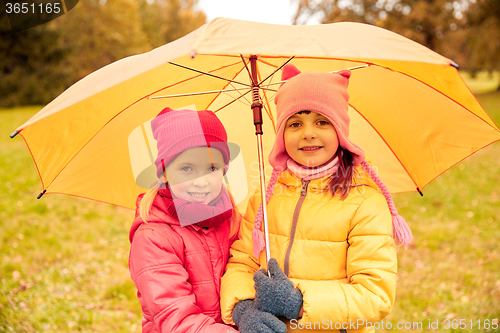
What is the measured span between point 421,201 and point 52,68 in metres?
20.6

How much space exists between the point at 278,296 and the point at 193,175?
2.23ft

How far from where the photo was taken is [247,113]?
2.58 meters

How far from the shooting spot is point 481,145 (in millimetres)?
2127

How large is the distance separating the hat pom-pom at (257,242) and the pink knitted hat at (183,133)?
431 millimetres

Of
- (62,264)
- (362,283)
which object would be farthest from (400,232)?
(62,264)

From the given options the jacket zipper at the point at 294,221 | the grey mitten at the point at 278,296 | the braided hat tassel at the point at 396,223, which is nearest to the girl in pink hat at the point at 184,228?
the grey mitten at the point at 278,296

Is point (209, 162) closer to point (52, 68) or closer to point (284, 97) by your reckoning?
point (284, 97)

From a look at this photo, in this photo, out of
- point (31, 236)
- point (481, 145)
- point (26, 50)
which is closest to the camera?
point (481, 145)

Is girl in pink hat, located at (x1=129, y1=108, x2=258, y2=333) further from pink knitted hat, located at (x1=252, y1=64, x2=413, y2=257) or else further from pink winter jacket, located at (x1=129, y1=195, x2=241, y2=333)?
pink knitted hat, located at (x1=252, y1=64, x2=413, y2=257)

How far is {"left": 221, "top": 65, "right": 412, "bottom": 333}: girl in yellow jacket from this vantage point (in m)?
1.73

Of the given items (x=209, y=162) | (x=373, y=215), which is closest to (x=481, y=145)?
(x=373, y=215)

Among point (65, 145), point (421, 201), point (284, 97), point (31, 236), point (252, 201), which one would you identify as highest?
point (284, 97)

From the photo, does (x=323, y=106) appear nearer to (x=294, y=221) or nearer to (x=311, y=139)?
(x=311, y=139)

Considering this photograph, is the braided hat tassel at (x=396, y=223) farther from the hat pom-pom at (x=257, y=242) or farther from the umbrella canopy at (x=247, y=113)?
the hat pom-pom at (x=257, y=242)
